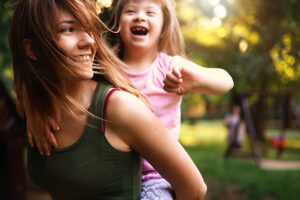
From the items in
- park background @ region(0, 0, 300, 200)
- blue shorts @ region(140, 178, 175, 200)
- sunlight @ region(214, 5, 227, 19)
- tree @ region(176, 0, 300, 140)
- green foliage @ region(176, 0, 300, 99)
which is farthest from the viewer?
sunlight @ region(214, 5, 227, 19)

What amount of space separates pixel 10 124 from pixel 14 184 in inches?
45.3

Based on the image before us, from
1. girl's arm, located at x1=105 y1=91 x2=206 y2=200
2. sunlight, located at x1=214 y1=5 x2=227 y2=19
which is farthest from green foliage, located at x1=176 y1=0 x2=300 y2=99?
girl's arm, located at x1=105 y1=91 x2=206 y2=200

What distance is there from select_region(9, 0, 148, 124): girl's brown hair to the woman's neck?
16.7 inches

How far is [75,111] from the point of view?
134 centimetres

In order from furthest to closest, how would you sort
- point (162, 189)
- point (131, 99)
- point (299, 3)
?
point (299, 3) → point (162, 189) → point (131, 99)

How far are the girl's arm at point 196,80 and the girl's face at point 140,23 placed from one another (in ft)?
0.91

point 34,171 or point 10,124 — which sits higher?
point 34,171

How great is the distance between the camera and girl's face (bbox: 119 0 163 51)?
1786 millimetres

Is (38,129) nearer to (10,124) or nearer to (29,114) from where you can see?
(29,114)

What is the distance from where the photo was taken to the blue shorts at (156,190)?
1.49 m

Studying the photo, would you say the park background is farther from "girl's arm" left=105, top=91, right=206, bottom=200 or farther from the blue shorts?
the blue shorts

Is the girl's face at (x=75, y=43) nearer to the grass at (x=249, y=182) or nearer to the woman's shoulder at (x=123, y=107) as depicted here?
the woman's shoulder at (x=123, y=107)

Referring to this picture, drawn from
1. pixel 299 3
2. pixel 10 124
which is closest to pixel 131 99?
pixel 299 3

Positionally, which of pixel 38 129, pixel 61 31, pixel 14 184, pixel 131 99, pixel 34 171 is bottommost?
pixel 14 184
